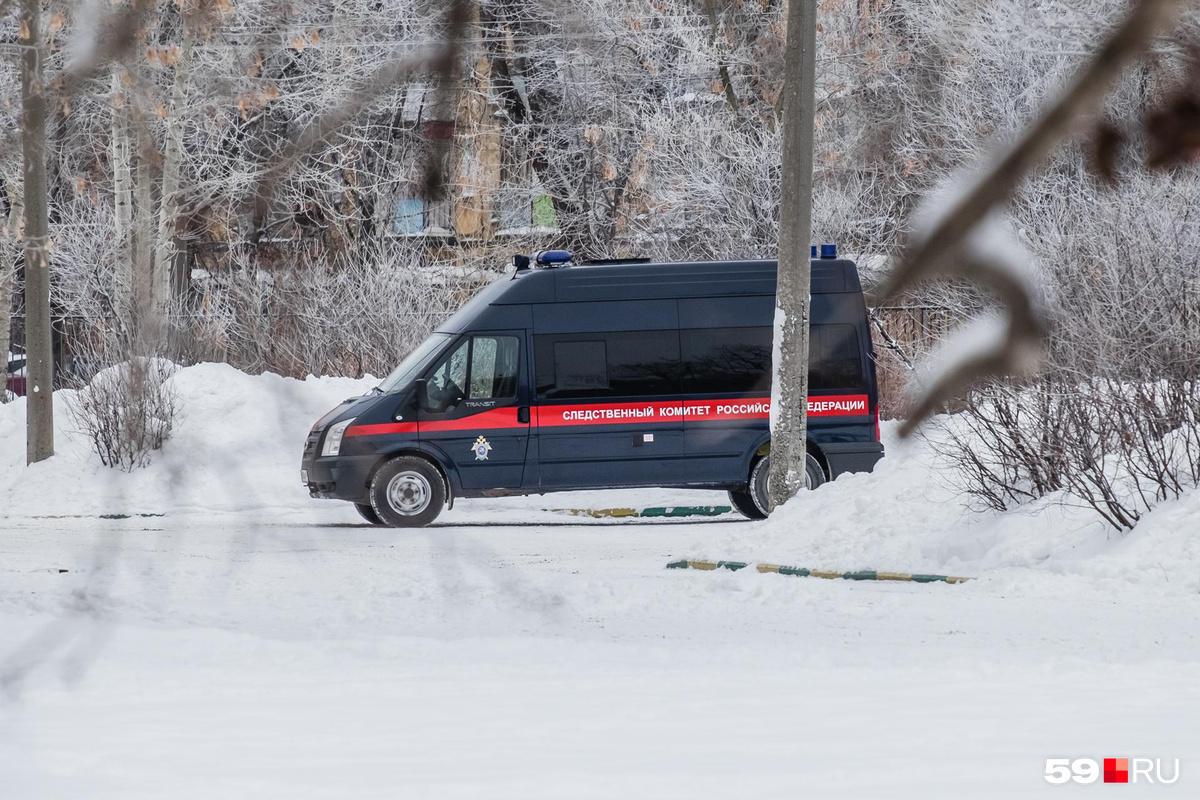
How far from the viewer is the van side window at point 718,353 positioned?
1416cm

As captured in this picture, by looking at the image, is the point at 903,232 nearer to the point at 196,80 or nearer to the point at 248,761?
the point at 196,80

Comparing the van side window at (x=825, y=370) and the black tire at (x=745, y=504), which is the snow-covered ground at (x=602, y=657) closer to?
the van side window at (x=825, y=370)

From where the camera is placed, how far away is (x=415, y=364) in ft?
47.6

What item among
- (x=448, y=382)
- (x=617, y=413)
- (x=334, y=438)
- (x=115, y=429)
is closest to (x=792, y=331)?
(x=617, y=413)

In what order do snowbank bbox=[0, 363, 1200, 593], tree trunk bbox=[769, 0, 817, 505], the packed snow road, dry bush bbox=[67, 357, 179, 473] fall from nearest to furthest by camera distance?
the packed snow road, snowbank bbox=[0, 363, 1200, 593], tree trunk bbox=[769, 0, 817, 505], dry bush bbox=[67, 357, 179, 473]

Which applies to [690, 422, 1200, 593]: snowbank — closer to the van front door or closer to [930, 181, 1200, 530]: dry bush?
[930, 181, 1200, 530]: dry bush

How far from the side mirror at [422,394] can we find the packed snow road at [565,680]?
307cm

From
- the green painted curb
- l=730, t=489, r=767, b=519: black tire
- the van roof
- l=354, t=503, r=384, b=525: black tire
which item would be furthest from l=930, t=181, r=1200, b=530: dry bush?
l=354, t=503, r=384, b=525: black tire

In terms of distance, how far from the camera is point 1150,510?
1005 centimetres

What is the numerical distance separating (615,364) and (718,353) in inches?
35.3

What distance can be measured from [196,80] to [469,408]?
497 inches

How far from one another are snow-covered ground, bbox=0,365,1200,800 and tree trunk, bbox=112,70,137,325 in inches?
32.7

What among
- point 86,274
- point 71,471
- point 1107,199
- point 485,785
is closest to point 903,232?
point 1107,199

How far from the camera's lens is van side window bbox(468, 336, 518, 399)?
14.2m
